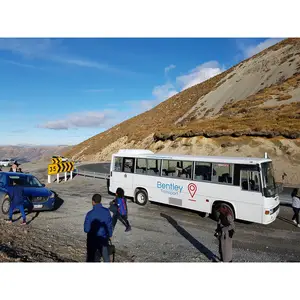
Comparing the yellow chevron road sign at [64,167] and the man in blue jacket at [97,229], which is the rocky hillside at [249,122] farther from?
the man in blue jacket at [97,229]

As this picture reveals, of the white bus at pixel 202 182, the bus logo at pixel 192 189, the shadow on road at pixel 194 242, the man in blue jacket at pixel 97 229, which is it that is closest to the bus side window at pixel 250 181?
the white bus at pixel 202 182

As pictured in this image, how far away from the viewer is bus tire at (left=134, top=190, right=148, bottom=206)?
43.5 ft

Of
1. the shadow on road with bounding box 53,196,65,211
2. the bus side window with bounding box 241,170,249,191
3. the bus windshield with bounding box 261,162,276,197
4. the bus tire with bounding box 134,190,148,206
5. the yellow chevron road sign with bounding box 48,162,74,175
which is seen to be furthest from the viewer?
the yellow chevron road sign with bounding box 48,162,74,175

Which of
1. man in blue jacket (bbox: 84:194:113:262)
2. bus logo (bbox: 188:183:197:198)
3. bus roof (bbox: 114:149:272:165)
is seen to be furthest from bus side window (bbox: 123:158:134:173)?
man in blue jacket (bbox: 84:194:113:262)

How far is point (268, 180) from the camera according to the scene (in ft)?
31.8

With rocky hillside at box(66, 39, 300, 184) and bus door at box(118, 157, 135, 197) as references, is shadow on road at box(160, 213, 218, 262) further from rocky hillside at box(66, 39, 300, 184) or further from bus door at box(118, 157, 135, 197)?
rocky hillside at box(66, 39, 300, 184)

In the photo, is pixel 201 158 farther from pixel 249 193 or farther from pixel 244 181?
pixel 249 193

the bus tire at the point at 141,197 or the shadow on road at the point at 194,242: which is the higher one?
the bus tire at the point at 141,197

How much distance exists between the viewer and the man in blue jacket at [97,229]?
525 centimetres

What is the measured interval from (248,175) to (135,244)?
5161 millimetres

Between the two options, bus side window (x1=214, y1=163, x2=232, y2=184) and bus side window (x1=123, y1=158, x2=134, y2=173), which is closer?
bus side window (x1=214, y1=163, x2=232, y2=184)

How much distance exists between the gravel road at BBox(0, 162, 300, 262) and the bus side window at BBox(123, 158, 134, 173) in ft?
9.66

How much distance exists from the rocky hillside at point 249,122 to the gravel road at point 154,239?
1393cm

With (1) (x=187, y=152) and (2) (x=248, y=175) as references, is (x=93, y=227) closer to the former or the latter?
(2) (x=248, y=175)
